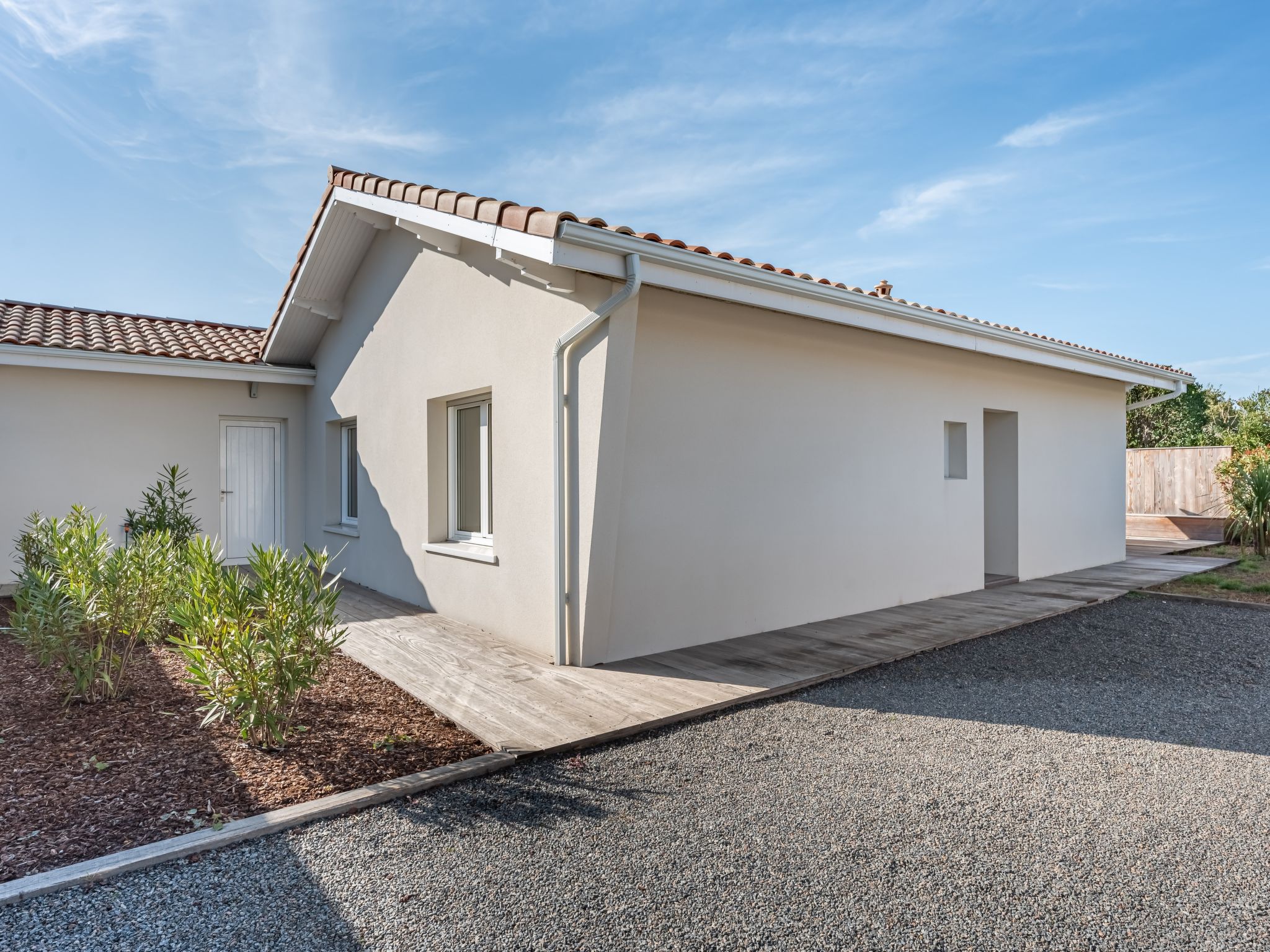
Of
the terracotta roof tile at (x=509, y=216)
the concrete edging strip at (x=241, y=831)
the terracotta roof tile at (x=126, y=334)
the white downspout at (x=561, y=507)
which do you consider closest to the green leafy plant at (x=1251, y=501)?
the terracotta roof tile at (x=509, y=216)

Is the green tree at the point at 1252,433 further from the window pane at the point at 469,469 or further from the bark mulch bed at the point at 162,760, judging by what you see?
the bark mulch bed at the point at 162,760

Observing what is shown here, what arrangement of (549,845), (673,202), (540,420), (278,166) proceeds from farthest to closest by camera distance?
(673,202), (278,166), (540,420), (549,845)

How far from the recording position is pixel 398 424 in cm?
841

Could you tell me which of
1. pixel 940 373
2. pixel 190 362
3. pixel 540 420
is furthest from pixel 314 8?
pixel 940 373

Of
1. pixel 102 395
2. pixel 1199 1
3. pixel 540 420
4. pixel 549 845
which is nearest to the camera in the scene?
pixel 549 845

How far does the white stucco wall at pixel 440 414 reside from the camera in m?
6.02

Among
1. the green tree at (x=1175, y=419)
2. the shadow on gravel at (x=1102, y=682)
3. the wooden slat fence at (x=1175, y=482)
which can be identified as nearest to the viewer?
the shadow on gravel at (x=1102, y=682)

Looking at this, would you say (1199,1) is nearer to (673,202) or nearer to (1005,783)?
(673,202)

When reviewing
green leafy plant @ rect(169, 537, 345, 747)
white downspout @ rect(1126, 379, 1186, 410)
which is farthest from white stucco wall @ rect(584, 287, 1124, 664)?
white downspout @ rect(1126, 379, 1186, 410)

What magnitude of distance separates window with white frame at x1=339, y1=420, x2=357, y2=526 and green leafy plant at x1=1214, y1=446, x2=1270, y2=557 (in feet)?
49.1

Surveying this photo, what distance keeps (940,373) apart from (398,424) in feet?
21.3

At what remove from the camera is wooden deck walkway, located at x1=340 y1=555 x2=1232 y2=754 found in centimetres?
452

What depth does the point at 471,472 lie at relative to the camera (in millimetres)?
7625

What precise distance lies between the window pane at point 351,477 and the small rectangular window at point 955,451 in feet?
26.4
